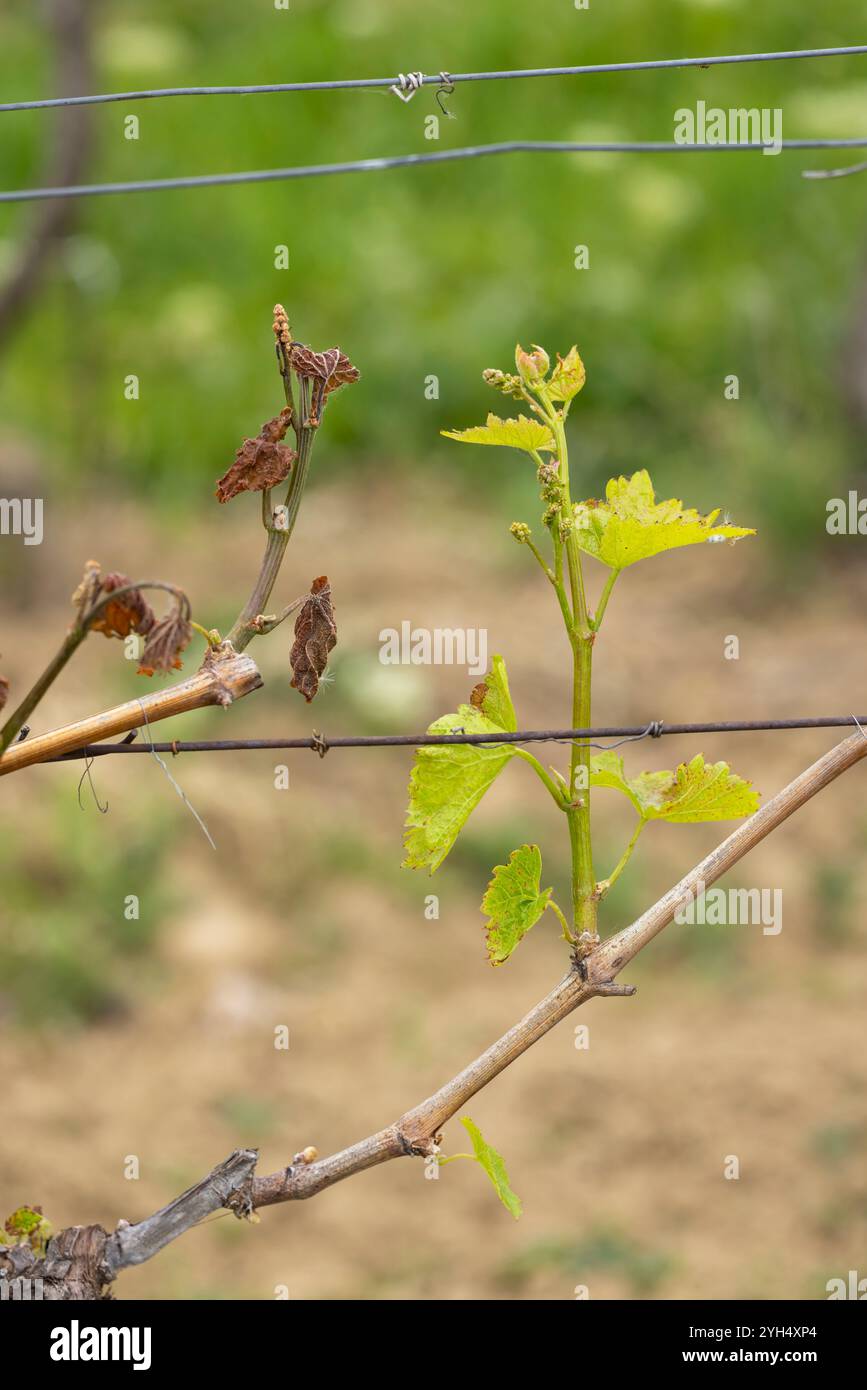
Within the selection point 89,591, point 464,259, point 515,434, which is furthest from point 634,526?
point 464,259

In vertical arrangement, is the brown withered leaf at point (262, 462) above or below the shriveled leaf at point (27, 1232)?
above

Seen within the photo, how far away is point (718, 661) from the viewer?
5.71 meters

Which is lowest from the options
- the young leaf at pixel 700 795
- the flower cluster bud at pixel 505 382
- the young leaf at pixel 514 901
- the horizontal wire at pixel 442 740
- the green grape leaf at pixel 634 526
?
the young leaf at pixel 514 901

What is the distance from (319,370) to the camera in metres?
1.36

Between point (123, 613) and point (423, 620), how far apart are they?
A: 14.9 ft

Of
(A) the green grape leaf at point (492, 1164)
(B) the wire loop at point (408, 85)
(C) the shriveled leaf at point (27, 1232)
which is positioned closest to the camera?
(A) the green grape leaf at point (492, 1164)

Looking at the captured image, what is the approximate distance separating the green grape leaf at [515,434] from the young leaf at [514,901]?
38 cm

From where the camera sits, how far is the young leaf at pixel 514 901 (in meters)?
1.43

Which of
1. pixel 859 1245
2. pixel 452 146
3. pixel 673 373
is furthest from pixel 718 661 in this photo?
pixel 452 146

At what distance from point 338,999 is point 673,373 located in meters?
3.80

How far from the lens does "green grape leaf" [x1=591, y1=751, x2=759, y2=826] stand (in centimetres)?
143

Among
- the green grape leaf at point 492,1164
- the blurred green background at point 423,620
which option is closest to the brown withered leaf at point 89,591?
the green grape leaf at point 492,1164

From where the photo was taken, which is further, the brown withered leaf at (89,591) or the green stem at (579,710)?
the green stem at (579,710)

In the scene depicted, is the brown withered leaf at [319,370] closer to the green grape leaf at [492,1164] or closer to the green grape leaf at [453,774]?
the green grape leaf at [453,774]
